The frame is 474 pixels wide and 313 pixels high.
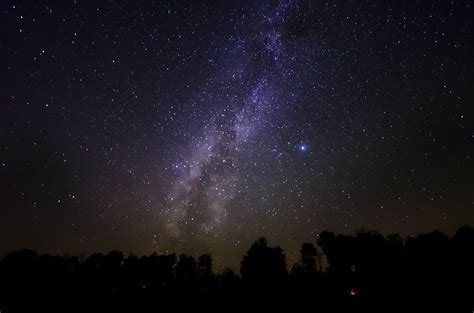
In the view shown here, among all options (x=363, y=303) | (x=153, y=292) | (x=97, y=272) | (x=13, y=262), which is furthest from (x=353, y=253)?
(x=13, y=262)

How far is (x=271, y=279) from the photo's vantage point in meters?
42.0

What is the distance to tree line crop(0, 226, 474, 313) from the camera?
27.8m

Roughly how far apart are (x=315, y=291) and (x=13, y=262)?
107 feet

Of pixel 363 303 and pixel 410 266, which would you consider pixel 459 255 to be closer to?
pixel 410 266

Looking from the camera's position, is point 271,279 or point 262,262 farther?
point 262,262

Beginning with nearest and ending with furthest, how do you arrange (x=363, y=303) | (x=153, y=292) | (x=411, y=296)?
(x=411, y=296)
(x=363, y=303)
(x=153, y=292)

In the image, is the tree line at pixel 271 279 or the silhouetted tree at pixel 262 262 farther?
the silhouetted tree at pixel 262 262

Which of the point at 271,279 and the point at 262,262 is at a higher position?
the point at 262,262

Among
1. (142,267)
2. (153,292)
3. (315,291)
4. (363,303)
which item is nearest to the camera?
(363,303)

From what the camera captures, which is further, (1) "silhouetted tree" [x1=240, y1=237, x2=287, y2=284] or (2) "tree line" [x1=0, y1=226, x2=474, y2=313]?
(1) "silhouetted tree" [x1=240, y1=237, x2=287, y2=284]

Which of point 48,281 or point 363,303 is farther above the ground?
point 48,281

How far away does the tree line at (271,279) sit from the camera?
91.1 ft

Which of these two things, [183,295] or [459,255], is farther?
[183,295]

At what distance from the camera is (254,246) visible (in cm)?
5031
